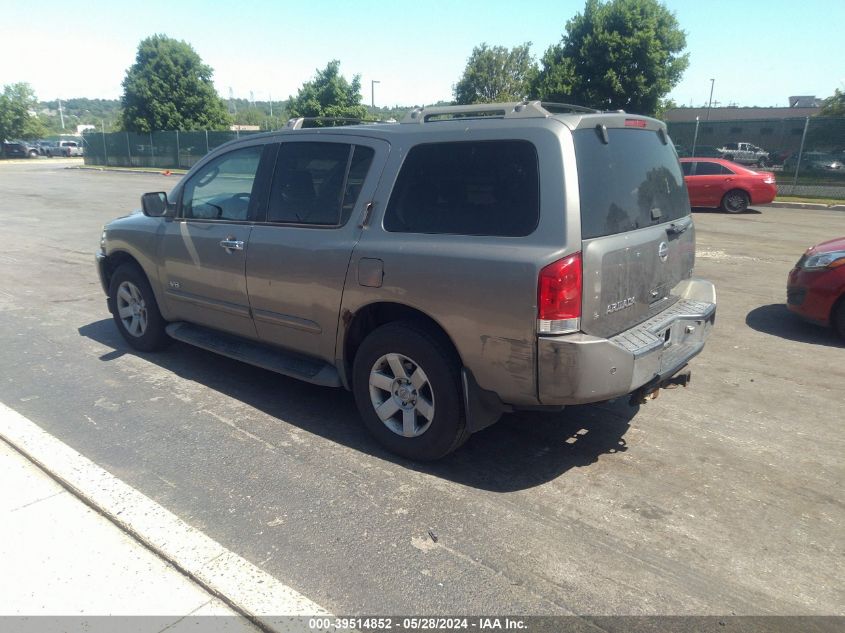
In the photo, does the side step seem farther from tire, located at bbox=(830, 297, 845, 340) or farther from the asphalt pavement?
tire, located at bbox=(830, 297, 845, 340)

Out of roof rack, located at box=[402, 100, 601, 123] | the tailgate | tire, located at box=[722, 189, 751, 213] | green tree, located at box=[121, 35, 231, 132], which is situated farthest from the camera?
green tree, located at box=[121, 35, 231, 132]

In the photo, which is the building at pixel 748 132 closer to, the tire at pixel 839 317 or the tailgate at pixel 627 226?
the tire at pixel 839 317

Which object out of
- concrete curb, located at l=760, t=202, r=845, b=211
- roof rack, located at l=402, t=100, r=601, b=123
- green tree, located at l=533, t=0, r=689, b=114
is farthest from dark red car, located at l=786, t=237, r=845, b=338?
green tree, located at l=533, t=0, r=689, b=114

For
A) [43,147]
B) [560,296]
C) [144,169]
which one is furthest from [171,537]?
[43,147]

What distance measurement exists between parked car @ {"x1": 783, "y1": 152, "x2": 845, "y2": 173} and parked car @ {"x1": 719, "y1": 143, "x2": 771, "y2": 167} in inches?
45.5

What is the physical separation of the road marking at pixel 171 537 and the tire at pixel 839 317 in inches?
222

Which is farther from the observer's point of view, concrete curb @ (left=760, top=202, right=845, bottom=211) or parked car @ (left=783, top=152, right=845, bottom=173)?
parked car @ (left=783, top=152, right=845, bottom=173)

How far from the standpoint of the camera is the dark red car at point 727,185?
16625mm

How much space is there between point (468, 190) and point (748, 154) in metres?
22.3

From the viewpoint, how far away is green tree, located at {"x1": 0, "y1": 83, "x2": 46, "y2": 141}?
56531 mm

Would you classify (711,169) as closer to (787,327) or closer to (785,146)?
(785,146)

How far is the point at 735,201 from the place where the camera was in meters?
16.8

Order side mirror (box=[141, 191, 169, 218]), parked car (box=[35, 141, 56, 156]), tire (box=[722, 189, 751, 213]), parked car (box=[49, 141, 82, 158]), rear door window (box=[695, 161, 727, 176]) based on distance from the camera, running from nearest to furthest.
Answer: side mirror (box=[141, 191, 169, 218])
tire (box=[722, 189, 751, 213])
rear door window (box=[695, 161, 727, 176])
parked car (box=[35, 141, 56, 156])
parked car (box=[49, 141, 82, 158])

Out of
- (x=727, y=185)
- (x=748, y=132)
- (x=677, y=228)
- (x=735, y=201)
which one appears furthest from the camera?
(x=748, y=132)
